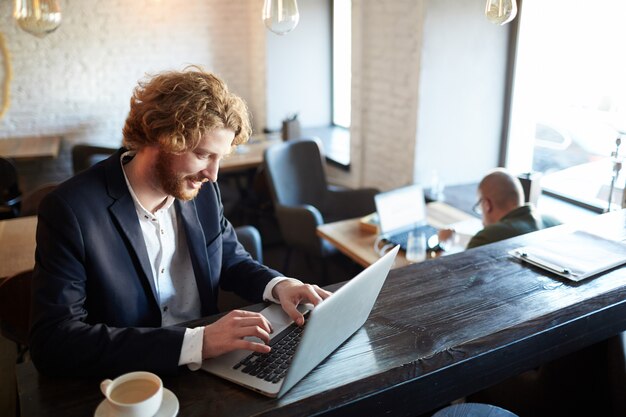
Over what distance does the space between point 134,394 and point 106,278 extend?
1.66ft

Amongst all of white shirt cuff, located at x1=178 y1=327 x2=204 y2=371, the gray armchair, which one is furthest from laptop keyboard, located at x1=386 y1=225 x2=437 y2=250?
white shirt cuff, located at x1=178 y1=327 x2=204 y2=371

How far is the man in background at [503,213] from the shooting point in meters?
2.26

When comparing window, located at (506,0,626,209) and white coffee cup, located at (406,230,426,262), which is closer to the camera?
white coffee cup, located at (406,230,426,262)

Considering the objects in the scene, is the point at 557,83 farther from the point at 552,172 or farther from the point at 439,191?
the point at 439,191

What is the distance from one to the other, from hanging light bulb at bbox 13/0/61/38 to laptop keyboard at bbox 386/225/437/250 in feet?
5.91

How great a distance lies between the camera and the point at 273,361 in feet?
3.83

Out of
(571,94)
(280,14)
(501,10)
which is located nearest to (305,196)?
(571,94)

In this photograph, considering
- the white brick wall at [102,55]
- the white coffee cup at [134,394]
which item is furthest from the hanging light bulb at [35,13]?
the white brick wall at [102,55]

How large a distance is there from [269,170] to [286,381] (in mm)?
2610

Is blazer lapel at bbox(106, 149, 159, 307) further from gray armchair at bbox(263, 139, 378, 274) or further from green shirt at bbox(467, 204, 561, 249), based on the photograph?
gray armchair at bbox(263, 139, 378, 274)

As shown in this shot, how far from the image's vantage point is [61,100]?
514 cm

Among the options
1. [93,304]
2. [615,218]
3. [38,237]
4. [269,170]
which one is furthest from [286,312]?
[269,170]

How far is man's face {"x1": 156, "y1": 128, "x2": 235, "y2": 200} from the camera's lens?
1497 millimetres

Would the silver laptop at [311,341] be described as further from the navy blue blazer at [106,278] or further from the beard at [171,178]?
the beard at [171,178]
